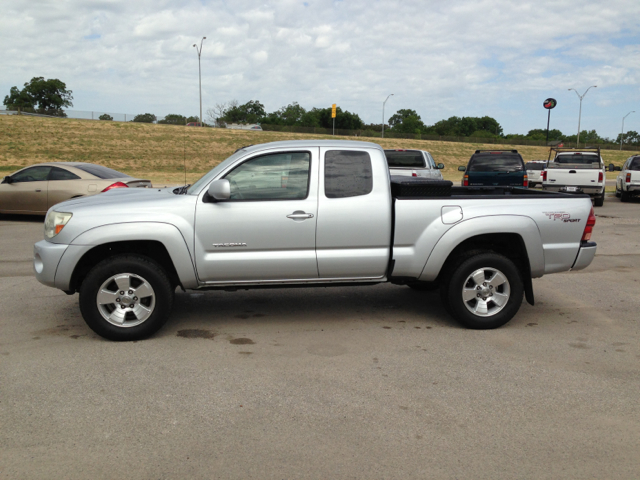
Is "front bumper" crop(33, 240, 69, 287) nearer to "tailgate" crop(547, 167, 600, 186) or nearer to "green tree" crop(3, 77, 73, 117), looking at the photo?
"tailgate" crop(547, 167, 600, 186)

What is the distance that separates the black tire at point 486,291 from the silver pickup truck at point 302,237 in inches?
0.4

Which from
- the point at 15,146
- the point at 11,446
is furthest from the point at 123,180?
the point at 15,146

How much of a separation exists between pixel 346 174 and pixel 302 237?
0.77 meters

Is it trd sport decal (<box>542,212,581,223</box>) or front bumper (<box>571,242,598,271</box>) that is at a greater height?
trd sport decal (<box>542,212,581,223</box>)

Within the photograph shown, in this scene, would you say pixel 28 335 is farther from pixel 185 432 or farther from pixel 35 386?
pixel 185 432

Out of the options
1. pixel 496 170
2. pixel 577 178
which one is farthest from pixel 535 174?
pixel 496 170

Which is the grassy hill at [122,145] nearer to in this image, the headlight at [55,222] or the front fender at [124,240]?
the headlight at [55,222]

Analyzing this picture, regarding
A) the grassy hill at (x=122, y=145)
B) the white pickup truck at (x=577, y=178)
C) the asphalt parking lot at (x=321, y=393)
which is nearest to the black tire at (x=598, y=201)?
the white pickup truck at (x=577, y=178)

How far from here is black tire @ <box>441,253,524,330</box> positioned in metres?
5.64

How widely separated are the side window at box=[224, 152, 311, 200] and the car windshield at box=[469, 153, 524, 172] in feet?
42.2

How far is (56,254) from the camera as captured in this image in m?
5.20

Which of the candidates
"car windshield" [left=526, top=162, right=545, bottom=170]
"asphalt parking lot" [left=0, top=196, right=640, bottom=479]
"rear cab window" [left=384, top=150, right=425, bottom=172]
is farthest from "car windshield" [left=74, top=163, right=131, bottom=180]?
"car windshield" [left=526, top=162, right=545, bottom=170]

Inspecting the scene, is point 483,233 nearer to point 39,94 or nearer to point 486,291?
point 486,291

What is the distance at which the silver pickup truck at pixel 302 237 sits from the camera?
5.23 meters
